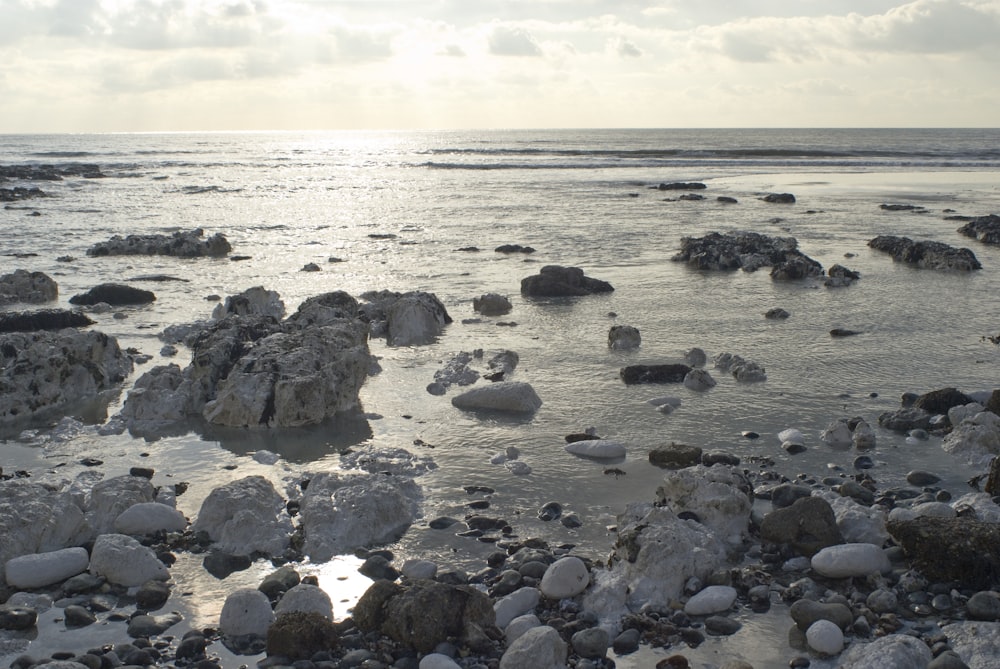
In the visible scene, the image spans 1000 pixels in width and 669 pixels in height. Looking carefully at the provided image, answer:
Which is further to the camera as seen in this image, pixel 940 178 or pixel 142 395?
pixel 940 178

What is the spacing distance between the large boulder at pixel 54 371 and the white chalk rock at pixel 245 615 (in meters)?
4.85

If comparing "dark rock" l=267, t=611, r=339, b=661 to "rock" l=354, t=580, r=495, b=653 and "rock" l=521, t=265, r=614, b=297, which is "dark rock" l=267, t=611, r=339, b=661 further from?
"rock" l=521, t=265, r=614, b=297

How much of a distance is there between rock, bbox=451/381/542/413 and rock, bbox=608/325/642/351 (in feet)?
8.59

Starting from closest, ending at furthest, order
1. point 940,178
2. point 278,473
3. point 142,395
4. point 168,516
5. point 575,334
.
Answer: point 168,516 < point 278,473 < point 142,395 < point 575,334 < point 940,178

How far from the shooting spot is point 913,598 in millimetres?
4859

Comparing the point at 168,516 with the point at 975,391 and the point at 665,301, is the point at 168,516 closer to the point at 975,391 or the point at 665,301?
the point at 975,391

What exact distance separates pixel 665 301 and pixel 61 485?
10.3m

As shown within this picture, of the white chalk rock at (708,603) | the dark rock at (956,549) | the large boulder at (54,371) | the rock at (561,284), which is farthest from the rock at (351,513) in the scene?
the rock at (561,284)

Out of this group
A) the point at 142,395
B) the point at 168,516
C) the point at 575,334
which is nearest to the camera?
the point at 168,516

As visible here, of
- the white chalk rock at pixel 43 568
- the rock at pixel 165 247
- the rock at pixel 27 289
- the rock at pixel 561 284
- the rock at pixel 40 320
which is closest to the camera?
the white chalk rock at pixel 43 568

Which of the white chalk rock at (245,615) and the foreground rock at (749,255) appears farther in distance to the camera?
the foreground rock at (749,255)

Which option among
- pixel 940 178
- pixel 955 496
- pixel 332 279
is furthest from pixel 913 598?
pixel 940 178

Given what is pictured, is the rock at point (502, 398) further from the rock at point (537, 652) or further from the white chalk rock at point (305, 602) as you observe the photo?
the rock at point (537, 652)

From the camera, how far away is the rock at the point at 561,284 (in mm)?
14789
